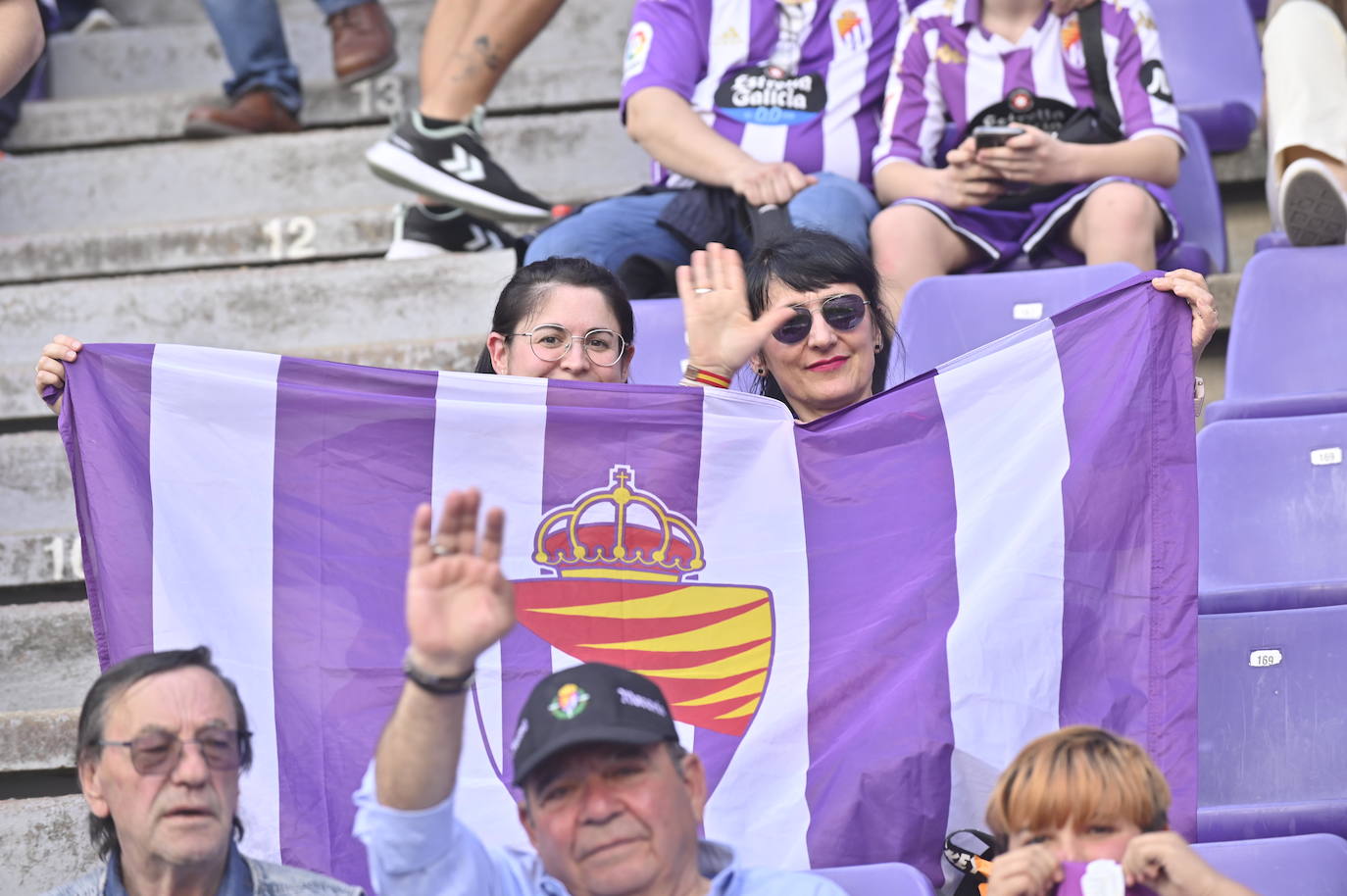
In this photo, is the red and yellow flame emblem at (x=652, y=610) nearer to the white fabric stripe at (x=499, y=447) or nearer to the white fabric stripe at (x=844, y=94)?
the white fabric stripe at (x=499, y=447)

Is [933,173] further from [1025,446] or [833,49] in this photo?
[1025,446]

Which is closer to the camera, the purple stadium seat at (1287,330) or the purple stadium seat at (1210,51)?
the purple stadium seat at (1287,330)

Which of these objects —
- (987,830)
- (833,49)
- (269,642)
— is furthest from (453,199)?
(987,830)

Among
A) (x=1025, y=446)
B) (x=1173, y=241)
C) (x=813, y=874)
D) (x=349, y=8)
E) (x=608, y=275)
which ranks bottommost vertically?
(x=813, y=874)

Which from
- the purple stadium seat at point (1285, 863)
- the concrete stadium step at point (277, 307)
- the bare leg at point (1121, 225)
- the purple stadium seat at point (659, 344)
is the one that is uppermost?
the bare leg at point (1121, 225)

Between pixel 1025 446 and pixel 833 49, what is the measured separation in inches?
85.3

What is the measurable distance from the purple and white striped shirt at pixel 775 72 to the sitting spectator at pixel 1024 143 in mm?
149

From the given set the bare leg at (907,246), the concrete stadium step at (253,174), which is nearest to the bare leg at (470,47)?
the concrete stadium step at (253,174)

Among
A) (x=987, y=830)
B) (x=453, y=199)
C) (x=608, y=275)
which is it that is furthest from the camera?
(x=453, y=199)

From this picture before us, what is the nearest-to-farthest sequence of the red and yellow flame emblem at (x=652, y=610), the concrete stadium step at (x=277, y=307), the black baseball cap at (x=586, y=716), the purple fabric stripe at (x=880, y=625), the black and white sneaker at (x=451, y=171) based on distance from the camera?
the black baseball cap at (x=586, y=716)
the purple fabric stripe at (x=880, y=625)
the red and yellow flame emblem at (x=652, y=610)
the black and white sneaker at (x=451, y=171)
the concrete stadium step at (x=277, y=307)

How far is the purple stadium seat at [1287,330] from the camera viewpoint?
4.24m

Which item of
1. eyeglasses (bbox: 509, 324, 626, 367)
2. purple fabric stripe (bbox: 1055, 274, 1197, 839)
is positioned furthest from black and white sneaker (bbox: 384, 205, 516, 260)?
purple fabric stripe (bbox: 1055, 274, 1197, 839)

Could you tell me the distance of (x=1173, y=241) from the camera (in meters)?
4.60

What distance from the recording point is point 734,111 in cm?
487
